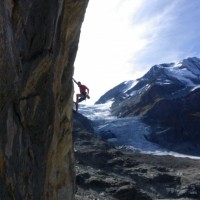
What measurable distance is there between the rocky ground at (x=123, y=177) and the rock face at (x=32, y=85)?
31481mm

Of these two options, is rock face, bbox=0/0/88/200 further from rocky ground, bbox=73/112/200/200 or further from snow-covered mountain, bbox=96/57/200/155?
snow-covered mountain, bbox=96/57/200/155

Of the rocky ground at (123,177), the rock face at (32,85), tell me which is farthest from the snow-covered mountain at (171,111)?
the rock face at (32,85)

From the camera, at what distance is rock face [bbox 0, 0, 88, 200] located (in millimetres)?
13062

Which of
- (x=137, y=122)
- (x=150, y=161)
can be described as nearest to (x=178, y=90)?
(x=137, y=122)

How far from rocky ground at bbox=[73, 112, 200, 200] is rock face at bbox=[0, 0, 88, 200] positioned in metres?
31.5

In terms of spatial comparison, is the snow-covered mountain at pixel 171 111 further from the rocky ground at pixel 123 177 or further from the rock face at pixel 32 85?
the rock face at pixel 32 85

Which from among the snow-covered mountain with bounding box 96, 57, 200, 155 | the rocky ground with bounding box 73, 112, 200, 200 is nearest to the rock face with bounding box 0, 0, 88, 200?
the rocky ground with bounding box 73, 112, 200, 200

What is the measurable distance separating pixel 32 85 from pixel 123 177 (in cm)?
6052

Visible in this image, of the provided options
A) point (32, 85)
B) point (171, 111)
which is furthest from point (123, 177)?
point (171, 111)

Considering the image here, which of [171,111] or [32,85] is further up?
[32,85]

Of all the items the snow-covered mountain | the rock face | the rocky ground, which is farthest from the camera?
the snow-covered mountain

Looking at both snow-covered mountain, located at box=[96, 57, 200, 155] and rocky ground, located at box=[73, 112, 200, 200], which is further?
snow-covered mountain, located at box=[96, 57, 200, 155]

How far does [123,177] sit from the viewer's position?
74.6m

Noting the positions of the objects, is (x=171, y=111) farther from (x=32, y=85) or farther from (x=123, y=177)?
(x=32, y=85)
